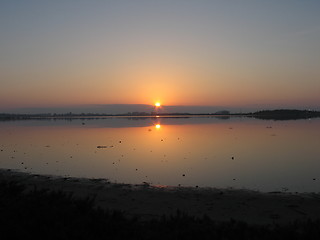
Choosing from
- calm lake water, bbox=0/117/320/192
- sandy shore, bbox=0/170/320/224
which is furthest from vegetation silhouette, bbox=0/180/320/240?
calm lake water, bbox=0/117/320/192

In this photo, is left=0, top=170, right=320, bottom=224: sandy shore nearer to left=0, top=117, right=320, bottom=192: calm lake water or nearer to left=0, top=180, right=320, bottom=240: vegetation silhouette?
left=0, top=117, right=320, bottom=192: calm lake water

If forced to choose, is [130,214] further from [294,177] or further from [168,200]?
[294,177]

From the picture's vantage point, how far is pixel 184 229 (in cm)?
705

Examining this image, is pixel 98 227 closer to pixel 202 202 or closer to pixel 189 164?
pixel 202 202

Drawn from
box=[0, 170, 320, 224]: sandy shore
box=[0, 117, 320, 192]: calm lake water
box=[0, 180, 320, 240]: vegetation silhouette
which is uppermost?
box=[0, 180, 320, 240]: vegetation silhouette

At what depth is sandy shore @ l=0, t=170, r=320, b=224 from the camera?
12094 millimetres

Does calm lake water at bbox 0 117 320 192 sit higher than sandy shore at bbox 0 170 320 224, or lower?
lower

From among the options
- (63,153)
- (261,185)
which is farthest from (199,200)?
(63,153)

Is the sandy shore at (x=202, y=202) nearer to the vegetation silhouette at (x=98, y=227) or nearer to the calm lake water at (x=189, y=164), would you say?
the calm lake water at (x=189, y=164)

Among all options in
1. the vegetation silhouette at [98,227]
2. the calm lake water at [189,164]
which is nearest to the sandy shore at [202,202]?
the calm lake water at [189,164]

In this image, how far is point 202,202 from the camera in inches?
550

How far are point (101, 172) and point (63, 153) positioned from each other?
1066 cm

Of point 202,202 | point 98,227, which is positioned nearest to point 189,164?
point 202,202

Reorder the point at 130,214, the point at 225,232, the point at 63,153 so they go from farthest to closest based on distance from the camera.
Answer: the point at 63,153, the point at 130,214, the point at 225,232
